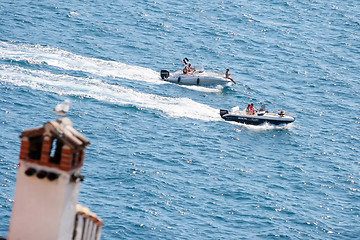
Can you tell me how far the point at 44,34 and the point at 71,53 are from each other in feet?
30.0

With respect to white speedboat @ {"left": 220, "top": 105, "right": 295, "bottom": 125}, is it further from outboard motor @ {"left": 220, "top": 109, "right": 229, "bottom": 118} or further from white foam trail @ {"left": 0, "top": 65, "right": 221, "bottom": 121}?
white foam trail @ {"left": 0, "top": 65, "right": 221, "bottom": 121}

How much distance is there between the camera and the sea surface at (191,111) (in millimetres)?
64125

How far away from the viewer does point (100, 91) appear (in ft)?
289

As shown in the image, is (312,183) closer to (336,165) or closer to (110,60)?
(336,165)

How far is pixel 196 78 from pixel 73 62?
15421mm

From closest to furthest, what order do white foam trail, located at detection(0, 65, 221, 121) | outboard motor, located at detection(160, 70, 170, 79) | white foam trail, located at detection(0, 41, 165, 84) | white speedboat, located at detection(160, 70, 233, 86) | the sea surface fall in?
the sea surface, white foam trail, located at detection(0, 65, 221, 121), white foam trail, located at detection(0, 41, 165, 84), outboard motor, located at detection(160, 70, 170, 79), white speedboat, located at detection(160, 70, 233, 86)

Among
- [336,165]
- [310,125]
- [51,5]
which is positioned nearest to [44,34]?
[51,5]

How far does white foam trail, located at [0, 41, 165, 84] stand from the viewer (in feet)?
307

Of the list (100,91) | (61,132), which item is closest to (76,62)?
(100,91)

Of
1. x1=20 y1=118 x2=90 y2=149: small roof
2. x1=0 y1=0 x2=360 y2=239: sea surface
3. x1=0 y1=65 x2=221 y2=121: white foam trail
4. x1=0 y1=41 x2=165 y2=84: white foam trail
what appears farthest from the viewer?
x1=0 y1=41 x2=165 y2=84: white foam trail

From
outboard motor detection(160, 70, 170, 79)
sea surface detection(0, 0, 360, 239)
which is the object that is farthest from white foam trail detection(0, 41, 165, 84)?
outboard motor detection(160, 70, 170, 79)

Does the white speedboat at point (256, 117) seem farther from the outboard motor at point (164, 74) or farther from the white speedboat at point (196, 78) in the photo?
→ the outboard motor at point (164, 74)

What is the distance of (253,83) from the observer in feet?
340

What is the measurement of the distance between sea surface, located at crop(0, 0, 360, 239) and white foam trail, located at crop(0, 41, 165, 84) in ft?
0.91
